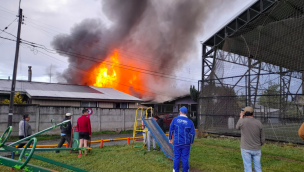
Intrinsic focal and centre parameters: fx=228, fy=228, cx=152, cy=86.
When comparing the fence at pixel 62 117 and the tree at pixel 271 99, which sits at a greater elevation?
the tree at pixel 271 99

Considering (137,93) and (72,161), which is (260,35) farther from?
(137,93)

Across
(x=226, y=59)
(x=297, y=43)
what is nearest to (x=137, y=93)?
(x=226, y=59)

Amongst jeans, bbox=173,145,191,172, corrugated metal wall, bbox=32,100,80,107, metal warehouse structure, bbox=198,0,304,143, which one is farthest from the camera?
corrugated metal wall, bbox=32,100,80,107

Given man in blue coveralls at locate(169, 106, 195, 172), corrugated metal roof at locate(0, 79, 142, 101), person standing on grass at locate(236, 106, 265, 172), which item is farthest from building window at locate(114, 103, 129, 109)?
person standing on grass at locate(236, 106, 265, 172)

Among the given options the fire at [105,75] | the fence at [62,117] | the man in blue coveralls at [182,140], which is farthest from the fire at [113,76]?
the man in blue coveralls at [182,140]

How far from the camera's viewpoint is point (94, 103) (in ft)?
73.1

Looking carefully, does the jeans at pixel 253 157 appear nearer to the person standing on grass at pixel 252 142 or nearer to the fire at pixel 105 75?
the person standing on grass at pixel 252 142

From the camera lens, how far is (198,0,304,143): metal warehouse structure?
11.5m

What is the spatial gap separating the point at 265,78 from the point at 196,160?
660 centimetres

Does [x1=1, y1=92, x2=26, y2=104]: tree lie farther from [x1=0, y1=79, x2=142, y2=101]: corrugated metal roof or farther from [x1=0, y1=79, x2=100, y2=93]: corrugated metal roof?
[x1=0, y1=79, x2=100, y2=93]: corrugated metal roof

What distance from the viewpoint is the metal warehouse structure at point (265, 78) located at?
11523 millimetres

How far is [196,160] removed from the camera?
7918 mm

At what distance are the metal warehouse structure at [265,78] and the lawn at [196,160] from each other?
7.26 ft

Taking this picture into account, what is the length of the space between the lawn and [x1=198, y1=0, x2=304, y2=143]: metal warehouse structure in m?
2.21
